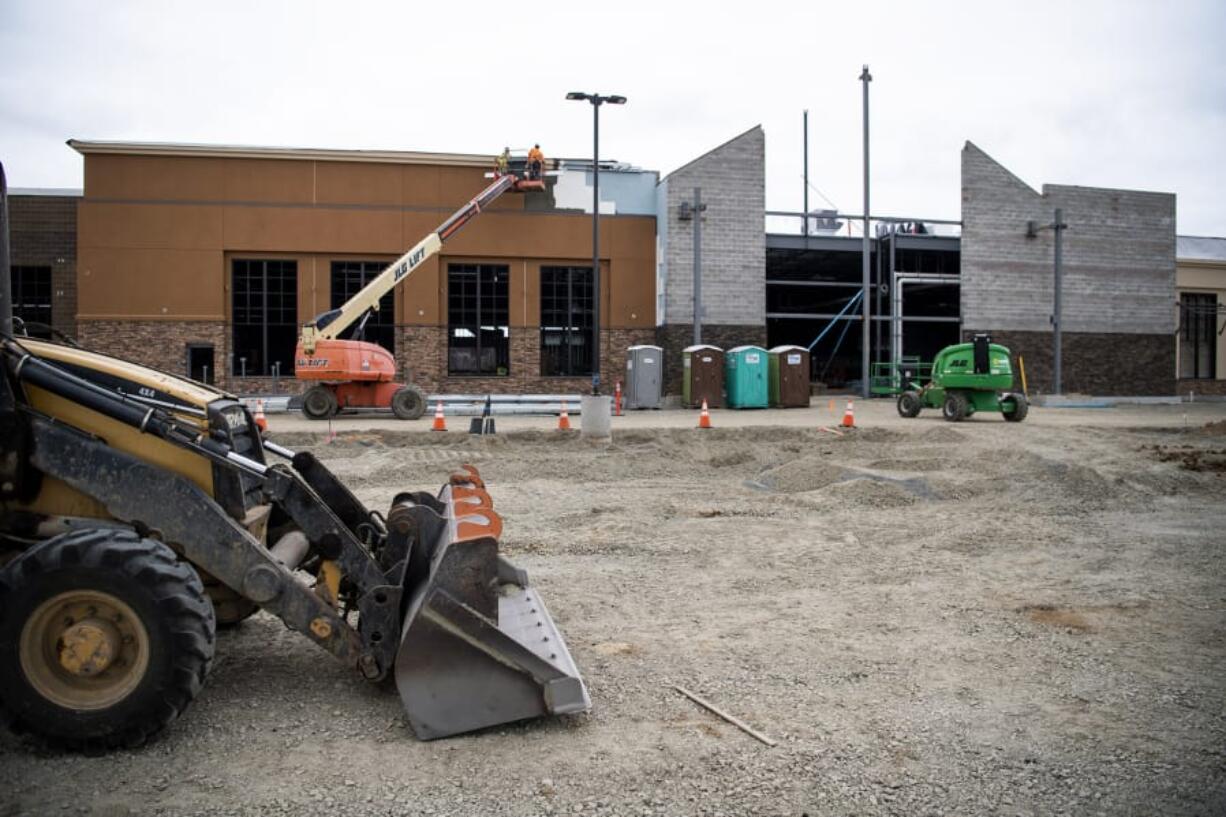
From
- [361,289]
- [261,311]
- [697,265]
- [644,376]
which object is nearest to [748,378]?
[644,376]

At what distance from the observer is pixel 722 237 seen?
110ft

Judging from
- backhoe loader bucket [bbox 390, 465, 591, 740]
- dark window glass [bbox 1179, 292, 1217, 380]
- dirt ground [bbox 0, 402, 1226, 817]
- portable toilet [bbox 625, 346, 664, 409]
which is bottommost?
dirt ground [bbox 0, 402, 1226, 817]

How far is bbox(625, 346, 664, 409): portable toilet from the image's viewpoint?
95.7 feet

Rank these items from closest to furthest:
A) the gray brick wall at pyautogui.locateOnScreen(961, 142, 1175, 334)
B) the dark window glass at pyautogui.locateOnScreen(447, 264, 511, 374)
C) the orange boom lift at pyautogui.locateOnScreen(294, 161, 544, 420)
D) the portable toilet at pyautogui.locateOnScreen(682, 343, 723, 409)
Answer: the orange boom lift at pyautogui.locateOnScreen(294, 161, 544, 420) < the portable toilet at pyautogui.locateOnScreen(682, 343, 723, 409) < the dark window glass at pyautogui.locateOnScreen(447, 264, 511, 374) < the gray brick wall at pyautogui.locateOnScreen(961, 142, 1175, 334)

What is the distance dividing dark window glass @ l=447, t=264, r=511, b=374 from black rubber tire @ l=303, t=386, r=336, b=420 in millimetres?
9006

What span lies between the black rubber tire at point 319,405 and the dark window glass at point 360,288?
8.27 meters

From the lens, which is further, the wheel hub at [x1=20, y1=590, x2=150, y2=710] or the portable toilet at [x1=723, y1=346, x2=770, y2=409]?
the portable toilet at [x1=723, y1=346, x2=770, y2=409]

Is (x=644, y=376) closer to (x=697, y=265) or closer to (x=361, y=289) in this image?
(x=697, y=265)

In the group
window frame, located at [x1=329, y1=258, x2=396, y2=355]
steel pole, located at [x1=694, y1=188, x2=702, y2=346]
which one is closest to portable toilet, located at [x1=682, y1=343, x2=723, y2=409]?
steel pole, located at [x1=694, y1=188, x2=702, y2=346]

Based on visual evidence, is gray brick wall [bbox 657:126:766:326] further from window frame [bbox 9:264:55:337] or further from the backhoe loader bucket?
the backhoe loader bucket

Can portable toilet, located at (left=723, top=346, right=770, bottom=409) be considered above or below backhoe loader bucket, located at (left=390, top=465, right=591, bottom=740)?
above

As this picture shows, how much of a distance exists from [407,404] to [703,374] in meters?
10.3

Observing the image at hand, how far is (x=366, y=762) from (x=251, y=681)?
1.22 metres

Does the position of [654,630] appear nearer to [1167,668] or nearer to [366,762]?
[366,762]
